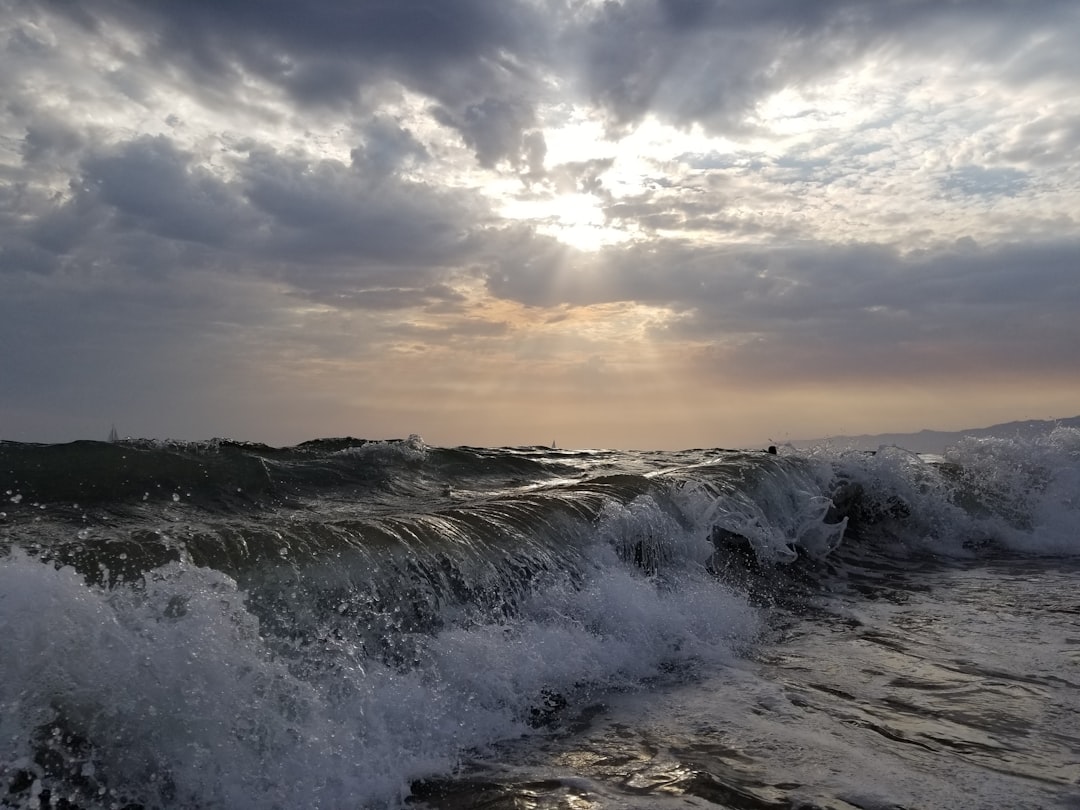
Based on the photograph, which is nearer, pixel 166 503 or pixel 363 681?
pixel 363 681

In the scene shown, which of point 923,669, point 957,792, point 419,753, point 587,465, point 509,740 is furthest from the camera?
point 587,465

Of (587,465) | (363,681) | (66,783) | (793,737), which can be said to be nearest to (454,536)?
(363,681)

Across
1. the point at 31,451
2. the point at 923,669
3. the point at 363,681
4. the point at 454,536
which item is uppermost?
the point at 31,451

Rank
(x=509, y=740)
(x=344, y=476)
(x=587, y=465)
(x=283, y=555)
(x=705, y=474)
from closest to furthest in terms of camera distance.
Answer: (x=509, y=740) → (x=283, y=555) → (x=344, y=476) → (x=705, y=474) → (x=587, y=465)

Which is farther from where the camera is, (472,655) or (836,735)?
(472,655)

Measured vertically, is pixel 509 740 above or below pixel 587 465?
below

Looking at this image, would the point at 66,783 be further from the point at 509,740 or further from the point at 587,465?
the point at 587,465

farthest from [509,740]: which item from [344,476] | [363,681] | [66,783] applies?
[344,476]

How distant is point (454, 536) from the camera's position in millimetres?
6965

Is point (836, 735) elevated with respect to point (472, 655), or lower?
lower

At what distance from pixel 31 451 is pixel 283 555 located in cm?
518

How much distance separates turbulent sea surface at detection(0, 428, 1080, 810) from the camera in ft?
12.6

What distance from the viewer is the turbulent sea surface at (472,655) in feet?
12.6

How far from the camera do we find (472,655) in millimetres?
5359
